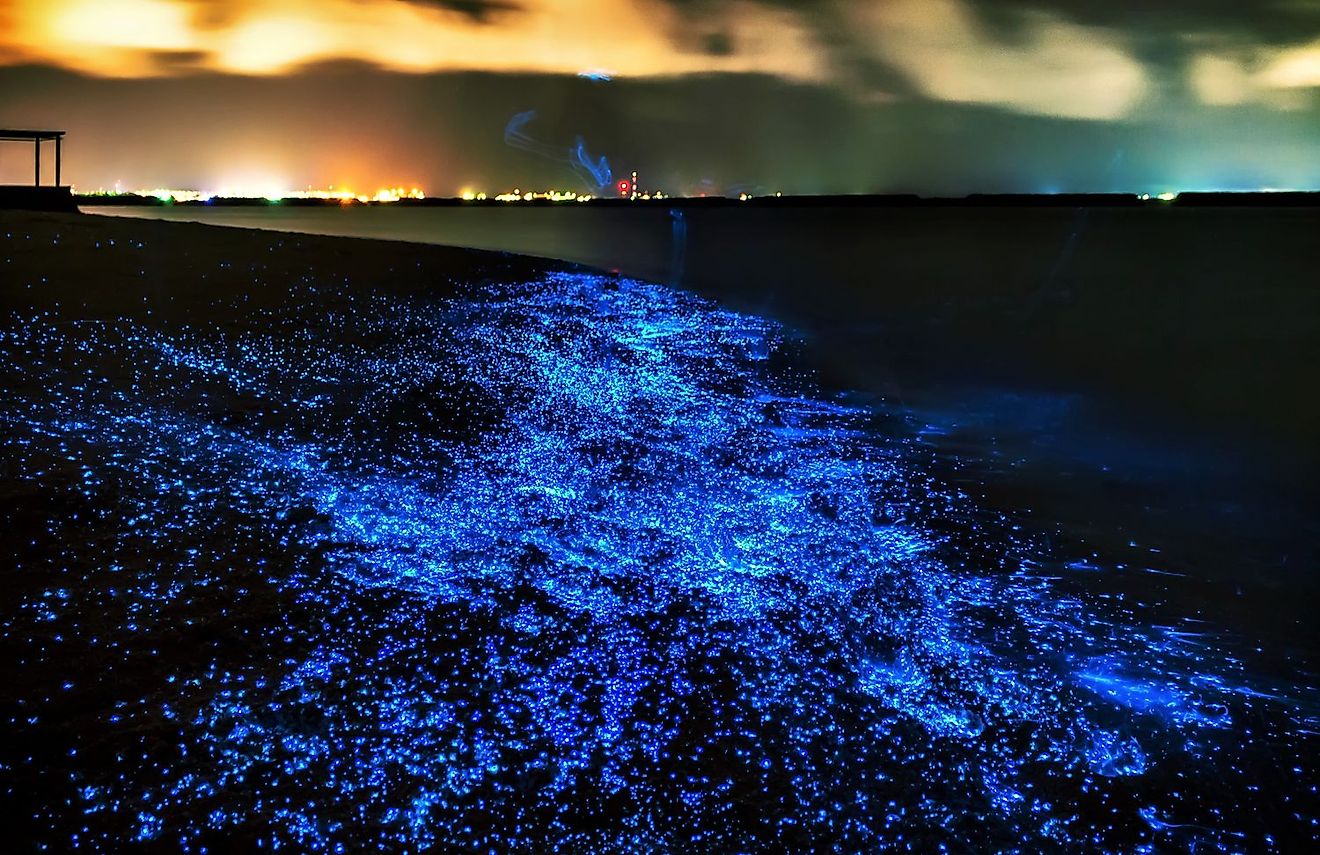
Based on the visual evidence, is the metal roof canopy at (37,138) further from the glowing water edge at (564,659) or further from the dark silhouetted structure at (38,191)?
the glowing water edge at (564,659)

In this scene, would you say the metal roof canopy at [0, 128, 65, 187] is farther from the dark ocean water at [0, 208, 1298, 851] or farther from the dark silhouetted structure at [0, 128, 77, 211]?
the dark ocean water at [0, 208, 1298, 851]

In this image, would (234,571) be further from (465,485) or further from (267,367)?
(267,367)

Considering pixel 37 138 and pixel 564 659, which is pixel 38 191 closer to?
pixel 37 138

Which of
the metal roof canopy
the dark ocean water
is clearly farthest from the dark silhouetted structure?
the dark ocean water

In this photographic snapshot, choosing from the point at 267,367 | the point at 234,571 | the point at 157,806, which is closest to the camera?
the point at 157,806

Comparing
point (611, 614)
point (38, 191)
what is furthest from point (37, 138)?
point (611, 614)

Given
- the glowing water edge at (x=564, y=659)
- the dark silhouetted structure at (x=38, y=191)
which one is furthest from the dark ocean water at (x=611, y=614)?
the dark silhouetted structure at (x=38, y=191)

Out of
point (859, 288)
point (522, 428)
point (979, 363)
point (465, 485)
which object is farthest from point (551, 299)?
point (859, 288)

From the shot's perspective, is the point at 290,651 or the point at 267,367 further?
the point at 267,367
